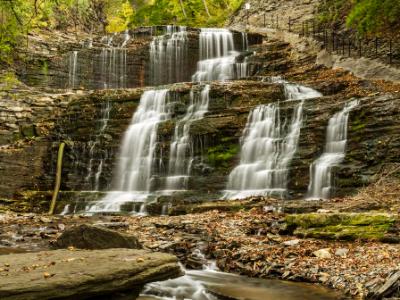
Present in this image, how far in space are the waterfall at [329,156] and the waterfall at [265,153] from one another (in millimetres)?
1035

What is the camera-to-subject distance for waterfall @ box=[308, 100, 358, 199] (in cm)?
1462

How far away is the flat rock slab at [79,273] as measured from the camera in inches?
187

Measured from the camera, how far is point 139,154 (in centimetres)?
1992

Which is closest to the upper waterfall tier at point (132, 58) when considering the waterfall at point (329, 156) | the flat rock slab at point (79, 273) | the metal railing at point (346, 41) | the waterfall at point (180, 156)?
the metal railing at point (346, 41)

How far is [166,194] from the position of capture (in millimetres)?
16891

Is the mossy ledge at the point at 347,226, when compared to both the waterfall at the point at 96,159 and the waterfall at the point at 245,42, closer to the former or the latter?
the waterfall at the point at 96,159

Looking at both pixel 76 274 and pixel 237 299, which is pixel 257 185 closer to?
pixel 237 299

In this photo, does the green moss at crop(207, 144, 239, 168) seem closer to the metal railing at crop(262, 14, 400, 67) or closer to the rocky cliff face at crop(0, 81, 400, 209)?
the rocky cliff face at crop(0, 81, 400, 209)

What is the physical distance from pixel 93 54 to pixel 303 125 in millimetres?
17603

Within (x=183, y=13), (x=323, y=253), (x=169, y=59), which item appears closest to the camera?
(x=323, y=253)

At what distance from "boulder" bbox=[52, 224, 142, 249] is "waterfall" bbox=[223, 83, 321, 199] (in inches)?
326

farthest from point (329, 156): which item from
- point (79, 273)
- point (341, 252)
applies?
point (79, 273)

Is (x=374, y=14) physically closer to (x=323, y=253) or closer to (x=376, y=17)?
(x=376, y=17)

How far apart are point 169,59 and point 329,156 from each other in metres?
17.4
